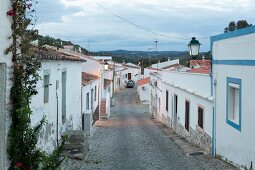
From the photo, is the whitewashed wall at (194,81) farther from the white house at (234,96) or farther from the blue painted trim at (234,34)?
the blue painted trim at (234,34)

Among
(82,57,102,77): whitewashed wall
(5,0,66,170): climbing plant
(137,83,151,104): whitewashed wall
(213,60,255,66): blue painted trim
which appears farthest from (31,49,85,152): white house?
(137,83,151,104): whitewashed wall

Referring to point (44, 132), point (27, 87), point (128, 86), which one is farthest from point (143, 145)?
point (128, 86)

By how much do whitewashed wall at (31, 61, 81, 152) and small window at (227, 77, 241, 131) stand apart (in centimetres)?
531

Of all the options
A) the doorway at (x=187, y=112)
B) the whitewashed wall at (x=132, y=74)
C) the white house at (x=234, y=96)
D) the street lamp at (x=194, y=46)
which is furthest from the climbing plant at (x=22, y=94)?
the whitewashed wall at (x=132, y=74)

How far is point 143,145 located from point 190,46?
5823 mm

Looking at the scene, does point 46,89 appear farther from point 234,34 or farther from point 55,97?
point 234,34

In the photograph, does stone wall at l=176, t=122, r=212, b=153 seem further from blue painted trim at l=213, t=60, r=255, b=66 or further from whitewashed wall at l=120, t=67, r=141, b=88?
whitewashed wall at l=120, t=67, r=141, b=88

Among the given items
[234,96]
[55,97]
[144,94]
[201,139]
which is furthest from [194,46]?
[144,94]

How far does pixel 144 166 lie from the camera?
13461 mm

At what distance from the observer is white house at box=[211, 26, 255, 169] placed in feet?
36.4

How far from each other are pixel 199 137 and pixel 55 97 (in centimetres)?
633

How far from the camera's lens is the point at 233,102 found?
1312cm

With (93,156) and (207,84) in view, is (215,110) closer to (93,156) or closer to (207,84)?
(207,84)

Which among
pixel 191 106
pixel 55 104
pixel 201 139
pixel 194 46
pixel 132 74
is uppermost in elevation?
pixel 194 46
